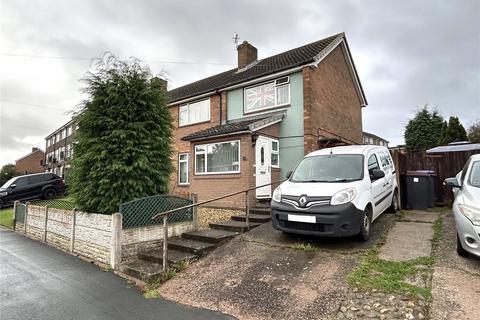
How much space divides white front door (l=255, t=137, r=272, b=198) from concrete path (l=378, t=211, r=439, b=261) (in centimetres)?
484

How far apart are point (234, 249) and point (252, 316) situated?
241cm

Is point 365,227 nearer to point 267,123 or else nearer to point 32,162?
point 267,123

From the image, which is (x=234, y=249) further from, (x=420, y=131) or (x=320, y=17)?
(x=420, y=131)

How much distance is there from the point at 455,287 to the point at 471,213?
108 centimetres

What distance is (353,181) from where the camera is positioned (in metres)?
5.98

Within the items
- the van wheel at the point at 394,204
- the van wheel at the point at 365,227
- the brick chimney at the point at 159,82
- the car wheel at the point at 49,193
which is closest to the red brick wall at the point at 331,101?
the van wheel at the point at 394,204

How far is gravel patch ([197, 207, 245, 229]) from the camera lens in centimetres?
876

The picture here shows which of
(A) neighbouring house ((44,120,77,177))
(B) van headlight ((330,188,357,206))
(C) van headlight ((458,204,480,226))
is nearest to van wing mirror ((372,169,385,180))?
(B) van headlight ((330,188,357,206))

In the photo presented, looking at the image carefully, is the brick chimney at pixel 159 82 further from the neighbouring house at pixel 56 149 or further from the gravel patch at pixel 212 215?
the neighbouring house at pixel 56 149

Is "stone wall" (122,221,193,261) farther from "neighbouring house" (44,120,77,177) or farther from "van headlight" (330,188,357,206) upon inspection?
"neighbouring house" (44,120,77,177)

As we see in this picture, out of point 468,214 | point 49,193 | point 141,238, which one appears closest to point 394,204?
point 468,214

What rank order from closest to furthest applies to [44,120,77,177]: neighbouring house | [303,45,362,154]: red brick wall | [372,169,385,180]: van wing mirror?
1. [372,169,385,180]: van wing mirror
2. [303,45,362,154]: red brick wall
3. [44,120,77,177]: neighbouring house

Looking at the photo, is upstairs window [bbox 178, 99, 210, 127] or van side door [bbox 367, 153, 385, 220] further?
upstairs window [bbox 178, 99, 210, 127]

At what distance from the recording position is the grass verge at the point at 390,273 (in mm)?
3969
